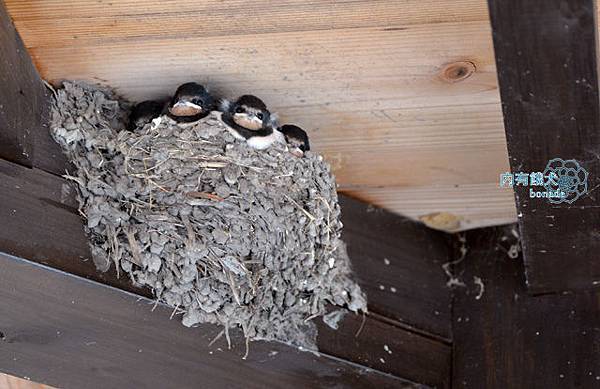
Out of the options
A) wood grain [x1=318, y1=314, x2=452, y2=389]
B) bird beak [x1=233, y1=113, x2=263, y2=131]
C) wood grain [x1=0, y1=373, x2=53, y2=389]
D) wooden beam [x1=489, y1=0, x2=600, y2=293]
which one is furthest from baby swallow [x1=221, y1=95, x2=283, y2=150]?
wood grain [x1=0, y1=373, x2=53, y2=389]

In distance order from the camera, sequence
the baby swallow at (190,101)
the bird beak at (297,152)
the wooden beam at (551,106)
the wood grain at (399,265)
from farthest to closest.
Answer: the wood grain at (399,265) < the bird beak at (297,152) < the baby swallow at (190,101) < the wooden beam at (551,106)

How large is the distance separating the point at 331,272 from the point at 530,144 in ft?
2.26

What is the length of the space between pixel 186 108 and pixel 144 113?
13 cm

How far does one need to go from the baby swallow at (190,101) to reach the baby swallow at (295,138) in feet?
0.60

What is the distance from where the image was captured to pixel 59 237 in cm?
211

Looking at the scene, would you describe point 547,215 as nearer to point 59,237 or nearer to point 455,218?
point 455,218

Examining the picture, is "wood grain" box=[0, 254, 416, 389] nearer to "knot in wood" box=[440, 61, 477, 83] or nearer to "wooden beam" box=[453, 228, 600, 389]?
"wooden beam" box=[453, 228, 600, 389]

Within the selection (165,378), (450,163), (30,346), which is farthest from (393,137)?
(30,346)

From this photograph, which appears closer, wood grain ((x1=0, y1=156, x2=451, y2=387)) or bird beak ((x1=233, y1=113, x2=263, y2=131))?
wood grain ((x1=0, y1=156, x2=451, y2=387))

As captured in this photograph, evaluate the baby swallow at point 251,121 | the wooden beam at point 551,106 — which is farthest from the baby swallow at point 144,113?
the wooden beam at point 551,106

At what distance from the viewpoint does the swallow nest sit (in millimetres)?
2234

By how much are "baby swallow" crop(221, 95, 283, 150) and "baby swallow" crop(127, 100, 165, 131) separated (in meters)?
0.14

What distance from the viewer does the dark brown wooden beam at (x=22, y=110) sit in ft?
6.63

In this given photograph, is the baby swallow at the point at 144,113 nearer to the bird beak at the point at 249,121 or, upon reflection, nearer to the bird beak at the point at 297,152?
the bird beak at the point at 249,121
